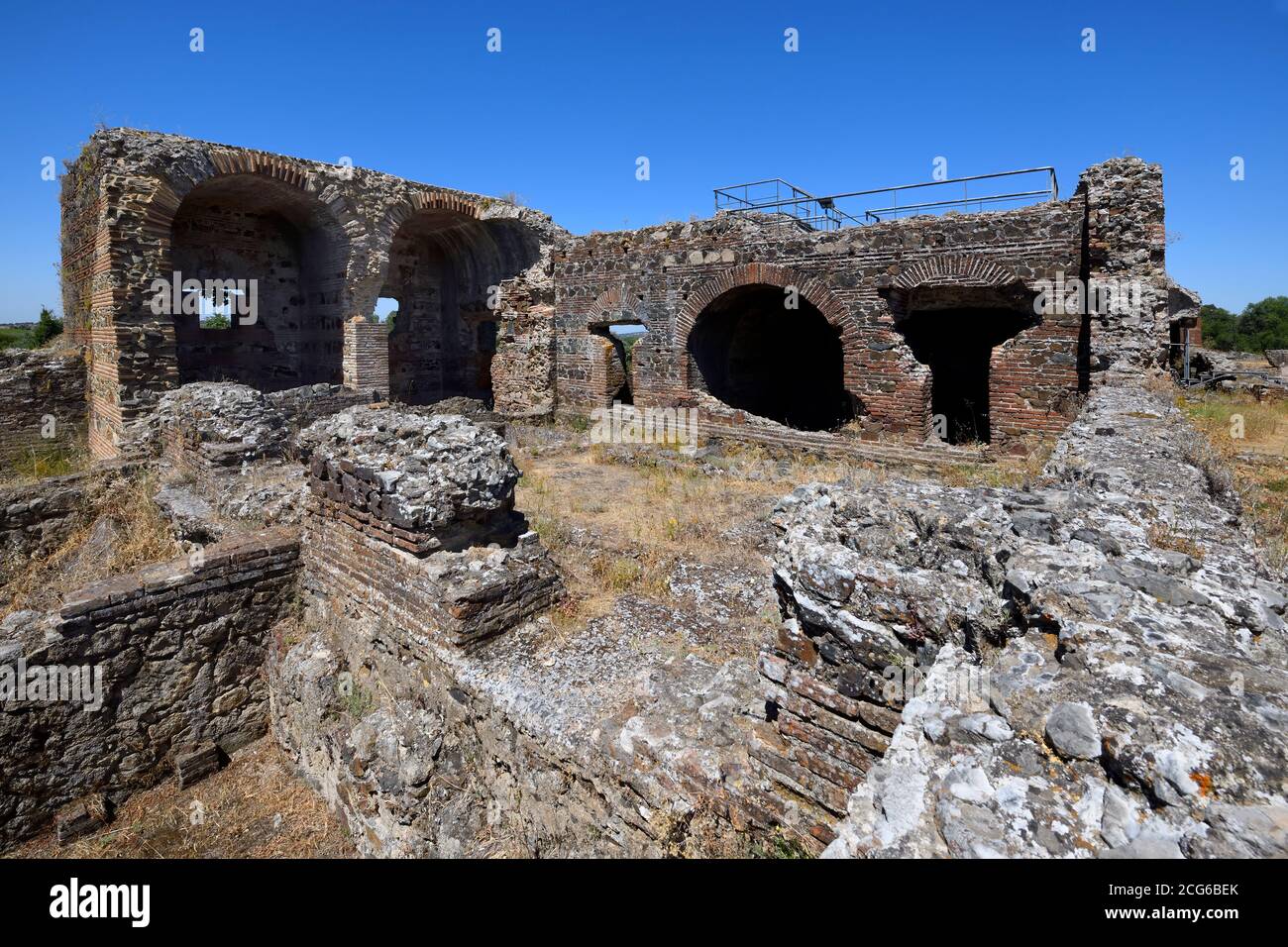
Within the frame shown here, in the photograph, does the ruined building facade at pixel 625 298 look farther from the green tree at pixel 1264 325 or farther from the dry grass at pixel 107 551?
the green tree at pixel 1264 325

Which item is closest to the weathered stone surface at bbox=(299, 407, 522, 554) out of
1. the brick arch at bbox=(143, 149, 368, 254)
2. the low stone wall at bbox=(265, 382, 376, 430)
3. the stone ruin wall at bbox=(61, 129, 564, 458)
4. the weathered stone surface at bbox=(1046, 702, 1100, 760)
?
→ the weathered stone surface at bbox=(1046, 702, 1100, 760)

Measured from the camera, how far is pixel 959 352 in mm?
14078

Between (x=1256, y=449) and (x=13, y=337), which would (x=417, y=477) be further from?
(x=13, y=337)

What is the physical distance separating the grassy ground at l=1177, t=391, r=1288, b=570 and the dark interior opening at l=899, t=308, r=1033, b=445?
11.1 ft

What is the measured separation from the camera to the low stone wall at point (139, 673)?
4.67 metres

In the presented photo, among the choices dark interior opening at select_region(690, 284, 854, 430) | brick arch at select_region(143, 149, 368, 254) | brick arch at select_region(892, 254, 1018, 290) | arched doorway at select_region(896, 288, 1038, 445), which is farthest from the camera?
arched doorway at select_region(896, 288, 1038, 445)

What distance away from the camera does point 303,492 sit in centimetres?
607

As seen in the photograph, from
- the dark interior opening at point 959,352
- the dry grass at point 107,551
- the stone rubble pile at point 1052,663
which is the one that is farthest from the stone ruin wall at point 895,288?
the dry grass at point 107,551

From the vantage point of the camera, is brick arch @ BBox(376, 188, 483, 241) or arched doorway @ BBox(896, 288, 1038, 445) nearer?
arched doorway @ BBox(896, 288, 1038, 445)

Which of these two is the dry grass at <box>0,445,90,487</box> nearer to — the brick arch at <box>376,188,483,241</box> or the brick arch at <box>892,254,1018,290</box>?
the brick arch at <box>376,188,483,241</box>

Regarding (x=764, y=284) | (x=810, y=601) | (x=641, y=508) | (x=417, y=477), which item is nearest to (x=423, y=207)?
(x=764, y=284)

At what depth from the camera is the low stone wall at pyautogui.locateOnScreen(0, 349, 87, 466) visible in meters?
12.1

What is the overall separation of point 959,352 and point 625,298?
6.86 metres

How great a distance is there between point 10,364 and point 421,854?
1354 centimetres
